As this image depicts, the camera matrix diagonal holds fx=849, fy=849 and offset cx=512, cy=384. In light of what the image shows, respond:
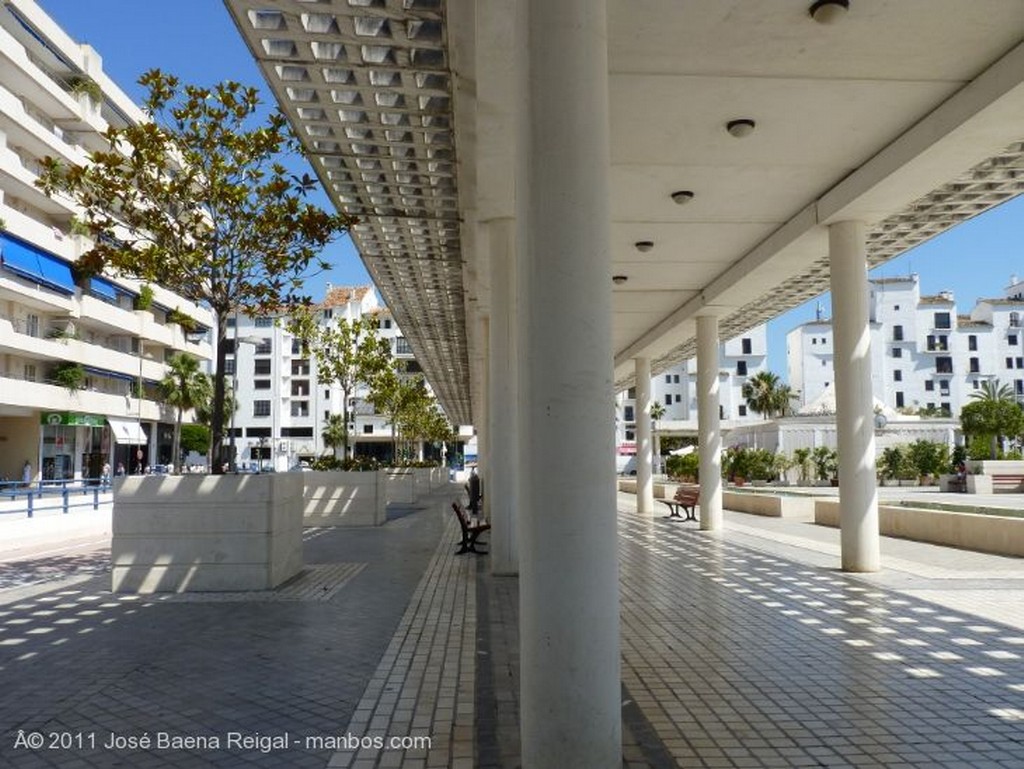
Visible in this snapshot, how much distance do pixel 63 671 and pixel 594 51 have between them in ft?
17.4

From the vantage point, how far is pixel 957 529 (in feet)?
44.4

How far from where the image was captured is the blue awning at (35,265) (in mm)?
37469

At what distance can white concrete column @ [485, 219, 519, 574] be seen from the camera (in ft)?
36.0

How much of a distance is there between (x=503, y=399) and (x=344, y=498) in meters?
8.53

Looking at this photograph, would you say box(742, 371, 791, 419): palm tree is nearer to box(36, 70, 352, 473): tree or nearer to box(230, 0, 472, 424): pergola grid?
box(230, 0, 472, 424): pergola grid

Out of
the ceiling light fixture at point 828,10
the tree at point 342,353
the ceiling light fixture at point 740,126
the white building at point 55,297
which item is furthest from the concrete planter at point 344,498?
the white building at point 55,297

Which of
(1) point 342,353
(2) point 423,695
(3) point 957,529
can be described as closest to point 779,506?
(3) point 957,529

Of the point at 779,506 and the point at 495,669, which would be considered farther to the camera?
the point at 779,506

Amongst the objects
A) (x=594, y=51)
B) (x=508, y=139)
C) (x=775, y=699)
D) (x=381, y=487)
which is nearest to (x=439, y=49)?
(x=508, y=139)

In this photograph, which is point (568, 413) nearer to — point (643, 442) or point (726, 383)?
point (643, 442)

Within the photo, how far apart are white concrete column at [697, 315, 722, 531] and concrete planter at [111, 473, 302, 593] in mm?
10342

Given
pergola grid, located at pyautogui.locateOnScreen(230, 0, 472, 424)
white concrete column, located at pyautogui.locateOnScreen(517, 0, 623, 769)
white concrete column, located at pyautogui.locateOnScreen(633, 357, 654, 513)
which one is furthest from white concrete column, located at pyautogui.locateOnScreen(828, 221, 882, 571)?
white concrete column, located at pyautogui.locateOnScreen(633, 357, 654, 513)

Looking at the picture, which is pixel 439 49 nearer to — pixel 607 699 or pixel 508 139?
pixel 508 139

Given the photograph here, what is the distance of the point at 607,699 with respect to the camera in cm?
386
